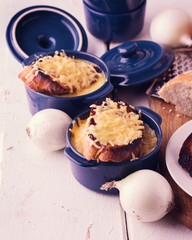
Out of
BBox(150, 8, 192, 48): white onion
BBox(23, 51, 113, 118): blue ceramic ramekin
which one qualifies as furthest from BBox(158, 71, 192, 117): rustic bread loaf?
BBox(150, 8, 192, 48): white onion

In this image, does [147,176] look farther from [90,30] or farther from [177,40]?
[90,30]

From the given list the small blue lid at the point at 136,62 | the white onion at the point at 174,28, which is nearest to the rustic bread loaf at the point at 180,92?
the small blue lid at the point at 136,62

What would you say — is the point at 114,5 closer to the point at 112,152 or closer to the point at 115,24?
the point at 115,24

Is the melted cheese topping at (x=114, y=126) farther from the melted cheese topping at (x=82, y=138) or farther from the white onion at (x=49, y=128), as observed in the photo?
the white onion at (x=49, y=128)

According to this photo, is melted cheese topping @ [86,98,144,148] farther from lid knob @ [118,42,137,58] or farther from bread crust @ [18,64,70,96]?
lid knob @ [118,42,137,58]

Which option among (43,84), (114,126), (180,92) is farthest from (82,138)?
(180,92)
